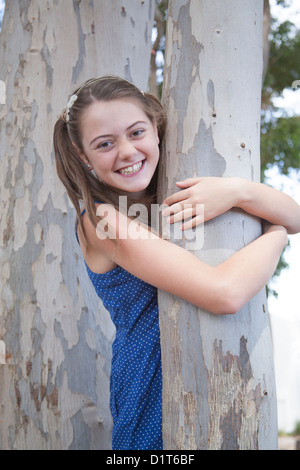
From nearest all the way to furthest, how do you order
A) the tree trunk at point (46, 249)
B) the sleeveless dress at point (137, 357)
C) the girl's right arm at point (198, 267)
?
the girl's right arm at point (198, 267) → the sleeveless dress at point (137, 357) → the tree trunk at point (46, 249)

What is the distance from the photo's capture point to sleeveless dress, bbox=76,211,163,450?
6.40ft

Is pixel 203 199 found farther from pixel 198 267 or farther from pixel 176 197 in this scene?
pixel 198 267

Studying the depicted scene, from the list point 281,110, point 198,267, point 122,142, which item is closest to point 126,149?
point 122,142

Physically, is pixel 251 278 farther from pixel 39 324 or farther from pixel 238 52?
pixel 39 324

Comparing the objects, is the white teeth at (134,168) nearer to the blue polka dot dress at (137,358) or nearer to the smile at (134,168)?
the smile at (134,168)

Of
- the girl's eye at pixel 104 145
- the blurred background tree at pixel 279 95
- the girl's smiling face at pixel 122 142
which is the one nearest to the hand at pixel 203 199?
the girl's smiling face at pixel 122 142

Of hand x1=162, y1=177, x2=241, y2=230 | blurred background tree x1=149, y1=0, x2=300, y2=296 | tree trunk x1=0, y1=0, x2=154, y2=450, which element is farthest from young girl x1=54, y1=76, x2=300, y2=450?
blurred background tree x1=149, y1=0, x2=300, y2=296

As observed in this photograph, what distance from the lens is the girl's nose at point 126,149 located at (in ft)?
5.89

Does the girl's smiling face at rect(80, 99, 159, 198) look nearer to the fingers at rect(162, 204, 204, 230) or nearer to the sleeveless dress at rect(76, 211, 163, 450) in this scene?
the fingers at rect(162, 204, 204, 230)

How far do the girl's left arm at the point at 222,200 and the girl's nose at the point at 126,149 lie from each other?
219mm

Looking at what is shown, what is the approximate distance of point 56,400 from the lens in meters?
2.64

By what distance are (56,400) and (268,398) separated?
4.65 ft

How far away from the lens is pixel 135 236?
1682mm

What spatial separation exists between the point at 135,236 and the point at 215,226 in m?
0.27
